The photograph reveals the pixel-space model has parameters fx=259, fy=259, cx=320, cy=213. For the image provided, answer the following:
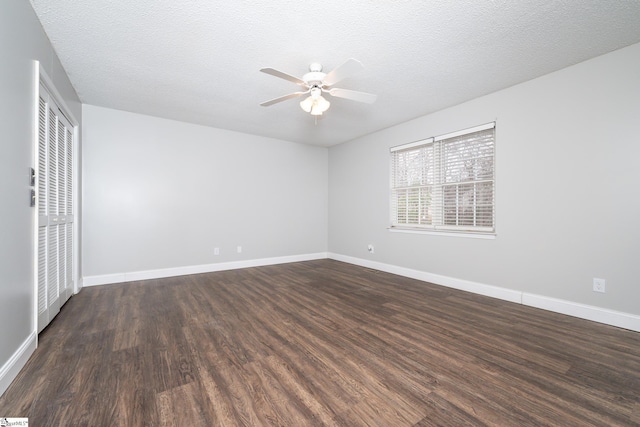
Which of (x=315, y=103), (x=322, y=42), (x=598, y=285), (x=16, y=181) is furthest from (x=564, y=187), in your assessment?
(x=16, y=181)

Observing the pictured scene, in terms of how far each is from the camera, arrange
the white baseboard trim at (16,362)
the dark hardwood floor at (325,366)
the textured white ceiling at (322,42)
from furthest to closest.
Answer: the textured white ceiling at (322,42)
the white baseboard trim at (16,362)
the dark hardwood floor at (325,366)

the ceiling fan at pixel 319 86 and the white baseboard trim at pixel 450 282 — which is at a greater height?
the ceiling fan at pixel 319 86

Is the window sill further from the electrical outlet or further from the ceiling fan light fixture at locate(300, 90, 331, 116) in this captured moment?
the ceiling fan light fixture at locate(300, 90, 331, 116)

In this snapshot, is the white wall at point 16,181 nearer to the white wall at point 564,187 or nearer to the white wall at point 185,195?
the white wall at point 185,195

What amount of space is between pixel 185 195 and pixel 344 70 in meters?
3.46

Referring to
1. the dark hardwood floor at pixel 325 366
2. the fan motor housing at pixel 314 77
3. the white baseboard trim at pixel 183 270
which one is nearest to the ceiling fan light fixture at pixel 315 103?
the fan motor housing at pixel 314 77

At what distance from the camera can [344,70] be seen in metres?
2.18

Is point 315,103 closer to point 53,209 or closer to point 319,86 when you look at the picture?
point 319,86

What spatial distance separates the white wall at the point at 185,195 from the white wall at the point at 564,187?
293cm

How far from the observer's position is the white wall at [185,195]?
12.4ft

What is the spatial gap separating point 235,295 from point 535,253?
3581 mm

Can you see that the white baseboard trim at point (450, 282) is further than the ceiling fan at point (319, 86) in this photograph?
Yes

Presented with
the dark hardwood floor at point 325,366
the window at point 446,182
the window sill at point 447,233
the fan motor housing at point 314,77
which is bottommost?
the dark hardwood floor at point 325,366

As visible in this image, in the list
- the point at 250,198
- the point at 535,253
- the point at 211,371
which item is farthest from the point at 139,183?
the point at 535,253
